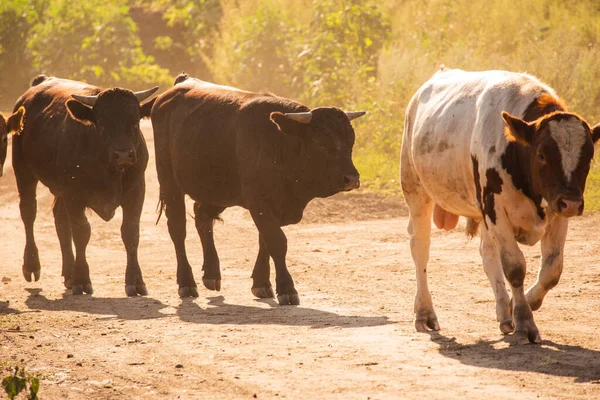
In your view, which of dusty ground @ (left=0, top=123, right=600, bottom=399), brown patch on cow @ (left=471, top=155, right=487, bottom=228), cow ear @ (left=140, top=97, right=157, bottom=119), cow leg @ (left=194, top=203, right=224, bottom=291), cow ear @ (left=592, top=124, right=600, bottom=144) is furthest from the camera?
cow ear @ (left=140, top=97, right=157, bottom=119)

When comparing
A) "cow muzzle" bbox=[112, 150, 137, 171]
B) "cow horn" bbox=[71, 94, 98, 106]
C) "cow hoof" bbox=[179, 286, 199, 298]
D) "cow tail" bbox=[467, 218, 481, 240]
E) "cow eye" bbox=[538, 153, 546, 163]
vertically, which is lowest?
"cow hoof" bbox=[179, 286, 199, 298]

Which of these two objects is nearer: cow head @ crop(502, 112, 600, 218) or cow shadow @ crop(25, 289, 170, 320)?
cow head @ crop(502, 112, 600, 218)

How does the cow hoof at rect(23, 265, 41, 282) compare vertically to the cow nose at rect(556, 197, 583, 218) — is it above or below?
below

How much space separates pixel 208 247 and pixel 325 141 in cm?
192

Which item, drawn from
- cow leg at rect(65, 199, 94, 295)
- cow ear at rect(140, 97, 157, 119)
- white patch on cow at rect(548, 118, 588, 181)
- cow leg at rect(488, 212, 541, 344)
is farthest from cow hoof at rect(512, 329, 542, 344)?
cow ear at rect(140, 97, 157, 119)

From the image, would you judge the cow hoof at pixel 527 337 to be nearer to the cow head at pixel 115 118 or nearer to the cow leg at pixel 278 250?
the cow leg at pixel 278 250

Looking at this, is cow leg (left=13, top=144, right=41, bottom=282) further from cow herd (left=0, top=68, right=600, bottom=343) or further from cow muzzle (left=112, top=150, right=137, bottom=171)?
cow muzzle (left=112, top=150, right=137, bottom=171)

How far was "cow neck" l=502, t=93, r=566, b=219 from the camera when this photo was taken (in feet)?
25.2

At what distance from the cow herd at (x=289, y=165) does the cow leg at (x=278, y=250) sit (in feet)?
0.04

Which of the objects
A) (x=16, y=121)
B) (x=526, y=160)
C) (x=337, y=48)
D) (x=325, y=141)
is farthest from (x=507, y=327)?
(x=337, y=48)

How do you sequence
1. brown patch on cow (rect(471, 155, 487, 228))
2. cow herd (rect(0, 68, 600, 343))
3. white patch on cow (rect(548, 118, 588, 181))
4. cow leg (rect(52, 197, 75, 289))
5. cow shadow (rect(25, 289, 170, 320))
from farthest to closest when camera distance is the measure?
cow leg (rect(52, 197, 75, 289)) < cow shadow (rect(25, 289, 170, 320)) < brown patch on cow (rect(471, 155, 487, 228)) < cow herd (rect(0, 68, 600, 343)) < white patch on cow (rect(548, 118, 588, 181))

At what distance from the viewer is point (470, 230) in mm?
9617

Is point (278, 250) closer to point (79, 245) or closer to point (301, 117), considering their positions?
point (301, 117)

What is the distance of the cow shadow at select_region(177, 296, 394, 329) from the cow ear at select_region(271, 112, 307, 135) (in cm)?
159
